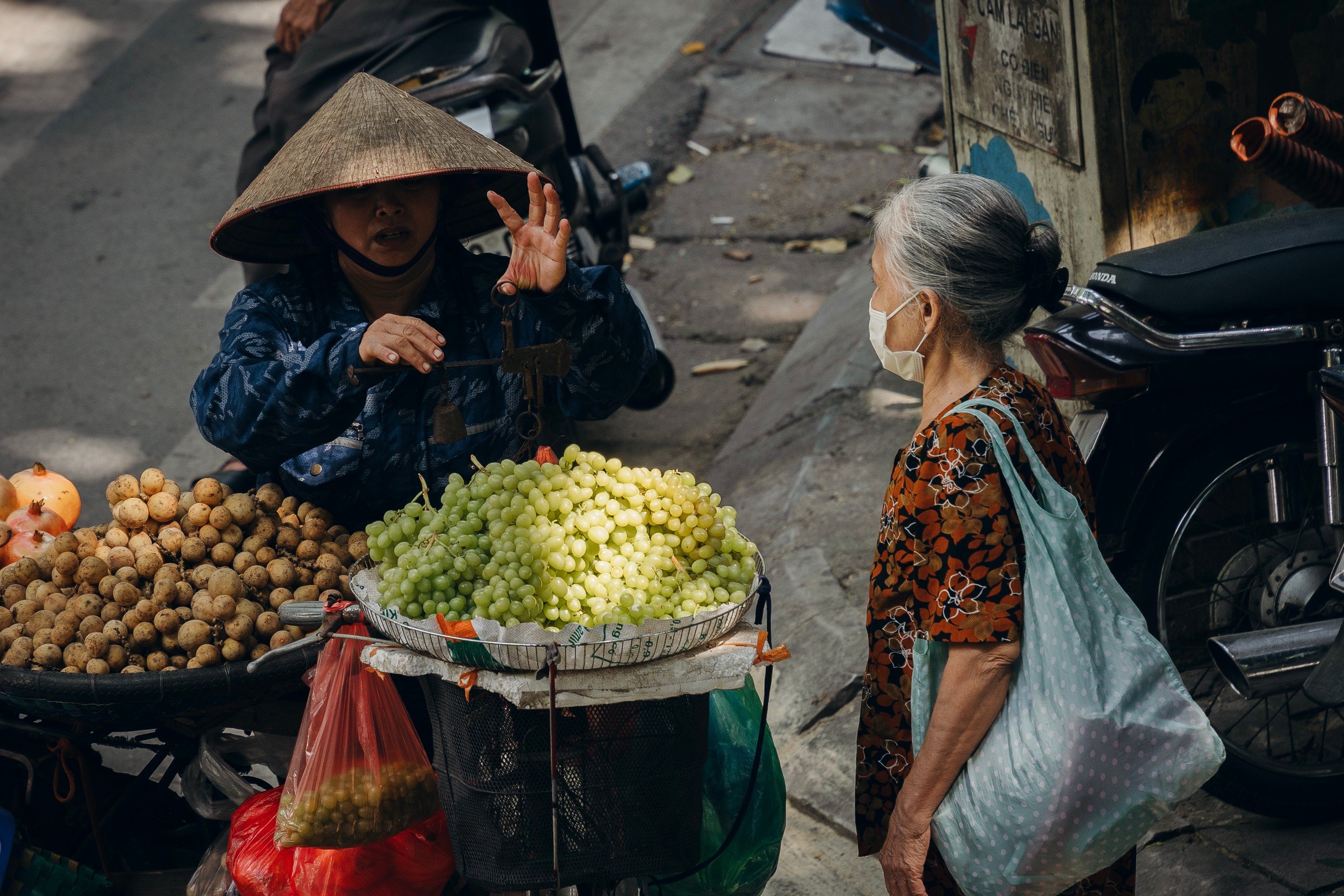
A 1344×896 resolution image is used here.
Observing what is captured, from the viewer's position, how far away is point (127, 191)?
6.95 m

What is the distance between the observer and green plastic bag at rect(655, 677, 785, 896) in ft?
6.98

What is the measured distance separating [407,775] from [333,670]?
0.76 feet

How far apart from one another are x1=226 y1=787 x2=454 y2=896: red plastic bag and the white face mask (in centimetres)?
110

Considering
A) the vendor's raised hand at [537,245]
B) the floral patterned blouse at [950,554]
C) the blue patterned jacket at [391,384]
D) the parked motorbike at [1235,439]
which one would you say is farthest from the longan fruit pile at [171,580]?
the parked motorbike at [1235,439]

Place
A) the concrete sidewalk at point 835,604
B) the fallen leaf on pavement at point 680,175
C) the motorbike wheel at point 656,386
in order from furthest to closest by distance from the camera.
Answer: the fallen leaf on pavement at point 680,175 → the motorbike wheel at point 656,386 → the concrete sidewalk at point 835,604

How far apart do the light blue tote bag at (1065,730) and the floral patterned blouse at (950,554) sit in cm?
Result: 3

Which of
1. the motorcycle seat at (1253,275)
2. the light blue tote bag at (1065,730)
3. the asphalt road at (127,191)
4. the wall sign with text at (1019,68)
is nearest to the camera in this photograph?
the light blue tote bag at (1065,730)

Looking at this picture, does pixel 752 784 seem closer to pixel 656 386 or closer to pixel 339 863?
pixel 339 863

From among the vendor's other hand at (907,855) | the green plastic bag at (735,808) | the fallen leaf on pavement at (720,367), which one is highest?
the vendor's other hand at (907,855)

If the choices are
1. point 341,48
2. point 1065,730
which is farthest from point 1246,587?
point 341,48

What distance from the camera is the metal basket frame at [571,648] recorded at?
1.65 m

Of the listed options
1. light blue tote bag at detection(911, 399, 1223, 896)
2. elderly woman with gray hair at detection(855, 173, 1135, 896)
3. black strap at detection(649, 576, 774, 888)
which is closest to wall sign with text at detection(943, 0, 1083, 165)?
elderly woman with gray hair at detection(855, 173, 1135, 896)

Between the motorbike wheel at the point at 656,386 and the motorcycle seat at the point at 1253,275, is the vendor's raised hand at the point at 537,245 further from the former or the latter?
the motorbike wheel at the point at 656,386

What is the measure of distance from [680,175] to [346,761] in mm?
5501
